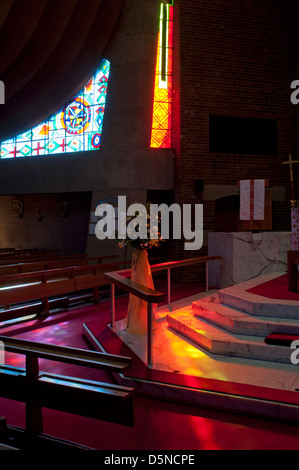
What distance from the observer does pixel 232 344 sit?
4.24 metres

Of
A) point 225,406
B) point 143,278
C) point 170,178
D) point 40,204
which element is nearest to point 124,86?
point 170,178

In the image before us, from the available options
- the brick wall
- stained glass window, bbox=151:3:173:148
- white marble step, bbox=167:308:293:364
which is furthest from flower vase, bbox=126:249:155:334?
stained glass window, bbox=151:3:173:148

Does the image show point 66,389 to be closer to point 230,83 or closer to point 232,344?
point 232,344

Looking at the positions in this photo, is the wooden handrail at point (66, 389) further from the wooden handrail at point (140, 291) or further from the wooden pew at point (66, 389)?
the wooden handrail at point (140, 291)

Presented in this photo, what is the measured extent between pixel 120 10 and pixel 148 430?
10216 millimetres

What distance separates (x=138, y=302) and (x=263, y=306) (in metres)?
1.51

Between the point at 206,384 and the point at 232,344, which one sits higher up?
the point at 232,344

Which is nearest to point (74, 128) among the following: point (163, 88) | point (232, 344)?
point (163, 88)

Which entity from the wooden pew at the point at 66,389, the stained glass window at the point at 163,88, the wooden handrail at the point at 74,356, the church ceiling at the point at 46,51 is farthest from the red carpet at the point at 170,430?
the church ceiling at the point at 46,51

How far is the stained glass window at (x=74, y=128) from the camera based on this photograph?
10.8 meters

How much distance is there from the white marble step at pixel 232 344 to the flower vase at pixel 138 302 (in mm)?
542

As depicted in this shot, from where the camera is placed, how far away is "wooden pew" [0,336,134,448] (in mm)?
2162

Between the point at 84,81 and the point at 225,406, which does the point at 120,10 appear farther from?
the point at 225,406

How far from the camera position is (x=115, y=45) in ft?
34.3
